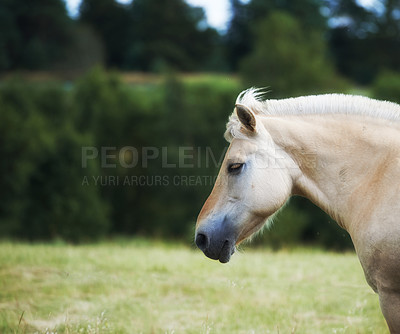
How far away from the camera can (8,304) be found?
5.31 metres

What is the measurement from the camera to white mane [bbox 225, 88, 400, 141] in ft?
11.7

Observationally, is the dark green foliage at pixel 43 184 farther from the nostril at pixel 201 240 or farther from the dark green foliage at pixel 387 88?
the nostril at pixel 201 240

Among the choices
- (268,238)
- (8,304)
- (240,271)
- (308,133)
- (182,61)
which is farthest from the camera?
(182,61)

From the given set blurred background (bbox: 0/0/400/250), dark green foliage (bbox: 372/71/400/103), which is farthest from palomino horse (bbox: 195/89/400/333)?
dark green foliage (bbox: 372/71/400/103)

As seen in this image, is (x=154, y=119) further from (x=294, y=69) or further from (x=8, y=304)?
(x=8, y=304)

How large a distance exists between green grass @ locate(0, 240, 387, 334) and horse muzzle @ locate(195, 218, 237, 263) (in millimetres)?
310

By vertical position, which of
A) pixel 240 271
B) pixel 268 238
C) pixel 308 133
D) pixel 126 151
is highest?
pixel 308 133

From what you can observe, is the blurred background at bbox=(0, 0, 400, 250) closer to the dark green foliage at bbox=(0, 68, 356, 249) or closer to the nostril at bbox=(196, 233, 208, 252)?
the dark green foliage at bbox=(0, 68, 356, 249)

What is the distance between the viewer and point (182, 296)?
585cm

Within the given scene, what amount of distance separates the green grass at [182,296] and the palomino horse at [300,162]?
1.59 feet

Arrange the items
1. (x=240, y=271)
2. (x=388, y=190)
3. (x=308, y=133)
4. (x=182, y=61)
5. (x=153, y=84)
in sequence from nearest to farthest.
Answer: (x=388, y=190), (x=308, y=133), (x=240, y=271), (x=153, y=84), (x=182, y=61)

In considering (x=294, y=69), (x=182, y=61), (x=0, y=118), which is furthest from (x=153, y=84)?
(x=0, y=118)

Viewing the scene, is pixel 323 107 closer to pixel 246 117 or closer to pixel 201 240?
pixel 246 117

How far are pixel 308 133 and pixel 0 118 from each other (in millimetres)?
26258
